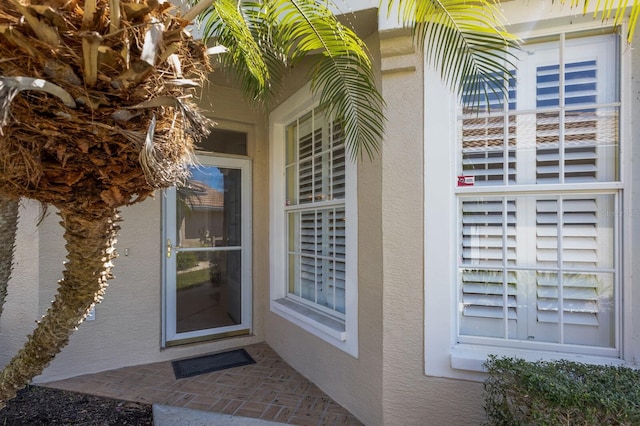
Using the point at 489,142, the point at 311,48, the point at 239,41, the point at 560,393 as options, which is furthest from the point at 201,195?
the point at 560,393

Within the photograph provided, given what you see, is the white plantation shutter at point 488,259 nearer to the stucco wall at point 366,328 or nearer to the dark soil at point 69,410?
the stucco wall at point 366,328

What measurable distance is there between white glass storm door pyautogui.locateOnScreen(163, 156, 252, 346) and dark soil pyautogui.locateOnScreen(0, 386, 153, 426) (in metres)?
1.09

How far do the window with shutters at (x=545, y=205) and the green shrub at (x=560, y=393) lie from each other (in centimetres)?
39

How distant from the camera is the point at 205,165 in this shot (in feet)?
15.1

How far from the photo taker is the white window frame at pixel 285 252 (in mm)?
3170

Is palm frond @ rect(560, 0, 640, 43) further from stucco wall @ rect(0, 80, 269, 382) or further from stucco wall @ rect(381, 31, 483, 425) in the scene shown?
stucco wall @ rect(0, 80, 269, 382)

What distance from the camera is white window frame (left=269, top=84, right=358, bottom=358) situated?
125 inches

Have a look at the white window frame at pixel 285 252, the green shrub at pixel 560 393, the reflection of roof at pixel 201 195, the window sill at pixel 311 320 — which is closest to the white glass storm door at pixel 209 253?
the reflection of roof at pixel 201 195

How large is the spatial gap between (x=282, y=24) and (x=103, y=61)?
152 cm

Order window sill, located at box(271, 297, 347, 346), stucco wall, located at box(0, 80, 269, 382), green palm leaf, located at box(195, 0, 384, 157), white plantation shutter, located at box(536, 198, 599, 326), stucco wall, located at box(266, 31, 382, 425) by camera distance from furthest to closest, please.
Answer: stucco wall, located at box(0, 80, 269, 382) < window sill, located at box(271, 297, 347, 346) < stucco wall, located at box(266, 31, 382, 425) < white plantation shutter, located at box(536, 198, 599, 326) < green palm leaf, located at box(195, 0, 384, 157)

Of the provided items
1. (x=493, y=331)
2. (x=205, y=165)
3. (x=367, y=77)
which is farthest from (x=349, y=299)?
(x=205, y=165)

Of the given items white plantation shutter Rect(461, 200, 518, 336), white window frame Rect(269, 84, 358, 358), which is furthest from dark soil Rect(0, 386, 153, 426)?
white plantation shutter Rect(461, 200, 518, 336)

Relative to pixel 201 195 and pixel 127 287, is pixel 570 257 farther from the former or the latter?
pixel 127 287

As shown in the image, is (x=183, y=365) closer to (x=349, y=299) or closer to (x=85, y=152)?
(x=349, y=299)
